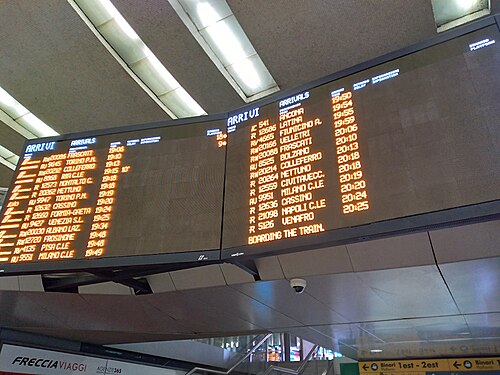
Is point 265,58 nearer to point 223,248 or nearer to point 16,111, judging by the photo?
point 223,248

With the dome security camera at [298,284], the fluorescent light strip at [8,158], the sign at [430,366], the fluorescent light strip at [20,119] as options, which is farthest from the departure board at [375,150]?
the fluorescent light strip at [8,158]

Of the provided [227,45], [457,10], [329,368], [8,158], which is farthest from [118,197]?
[329,368]

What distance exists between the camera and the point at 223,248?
9.92ft

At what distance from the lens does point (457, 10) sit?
13.7 feet

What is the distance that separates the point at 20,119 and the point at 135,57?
2.51m

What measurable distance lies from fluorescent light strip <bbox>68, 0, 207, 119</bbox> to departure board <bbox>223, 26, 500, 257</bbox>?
2.44 metres

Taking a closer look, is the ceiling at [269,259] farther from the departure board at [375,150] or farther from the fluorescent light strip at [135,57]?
the departure board at [375,150]

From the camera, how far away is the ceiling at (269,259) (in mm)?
3135

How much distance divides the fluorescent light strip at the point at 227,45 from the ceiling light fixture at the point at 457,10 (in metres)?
1.87

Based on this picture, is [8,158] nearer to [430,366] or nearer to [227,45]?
[227,45]

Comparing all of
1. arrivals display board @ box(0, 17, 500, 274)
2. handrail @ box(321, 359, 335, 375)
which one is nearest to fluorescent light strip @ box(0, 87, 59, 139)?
arrivals display board @ box(0, 17, 500, 274)

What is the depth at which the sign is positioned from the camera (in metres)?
5.80

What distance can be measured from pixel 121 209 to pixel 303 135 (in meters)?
1.60

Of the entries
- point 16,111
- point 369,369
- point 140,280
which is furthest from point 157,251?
point 369,369
